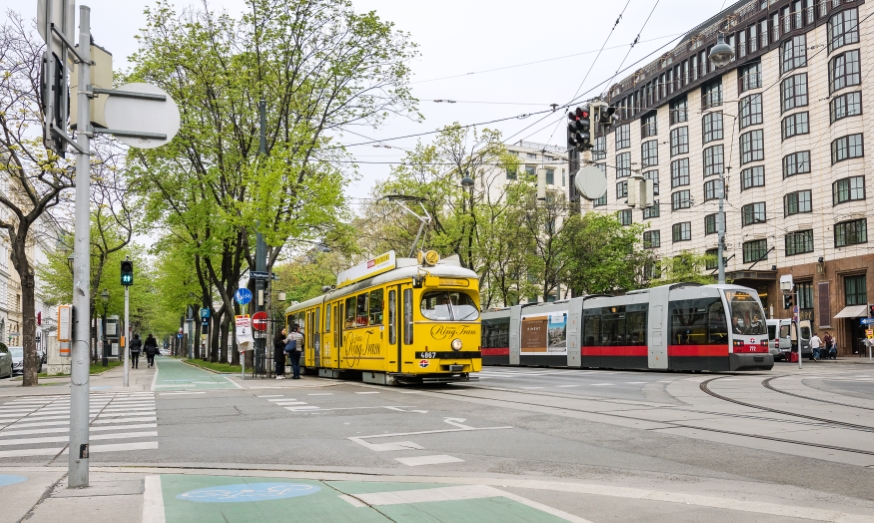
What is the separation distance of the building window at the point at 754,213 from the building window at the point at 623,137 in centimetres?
1823

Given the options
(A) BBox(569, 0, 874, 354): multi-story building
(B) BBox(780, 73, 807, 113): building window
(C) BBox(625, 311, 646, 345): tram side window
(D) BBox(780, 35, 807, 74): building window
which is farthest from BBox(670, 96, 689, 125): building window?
Answer: (C) BBox(625, 311, 646, 345): tram side window

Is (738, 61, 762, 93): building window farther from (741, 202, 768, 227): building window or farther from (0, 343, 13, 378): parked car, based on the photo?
(0, 343, 13, 378): parked car

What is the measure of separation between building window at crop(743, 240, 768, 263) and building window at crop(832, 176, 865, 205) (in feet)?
25.4

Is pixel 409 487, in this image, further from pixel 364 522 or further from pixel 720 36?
pixel 720 36

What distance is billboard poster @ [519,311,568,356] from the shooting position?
119 feet

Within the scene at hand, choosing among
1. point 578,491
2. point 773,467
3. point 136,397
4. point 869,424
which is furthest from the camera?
point 136,397

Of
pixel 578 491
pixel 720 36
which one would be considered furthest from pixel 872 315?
pixel 578 491

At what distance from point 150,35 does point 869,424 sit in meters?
28.4

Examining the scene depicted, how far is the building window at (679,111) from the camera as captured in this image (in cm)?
7225

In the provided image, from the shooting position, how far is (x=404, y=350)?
67.5 ft

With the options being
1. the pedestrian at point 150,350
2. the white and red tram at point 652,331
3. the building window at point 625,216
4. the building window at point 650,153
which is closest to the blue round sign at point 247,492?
the white and red tram at point 652,331

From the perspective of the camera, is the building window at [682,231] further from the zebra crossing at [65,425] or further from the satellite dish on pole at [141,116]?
the satellite dish on pole at [141,116]

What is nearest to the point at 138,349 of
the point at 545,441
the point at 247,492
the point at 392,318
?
the point at 392,318

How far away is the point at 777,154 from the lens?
61281 mm
